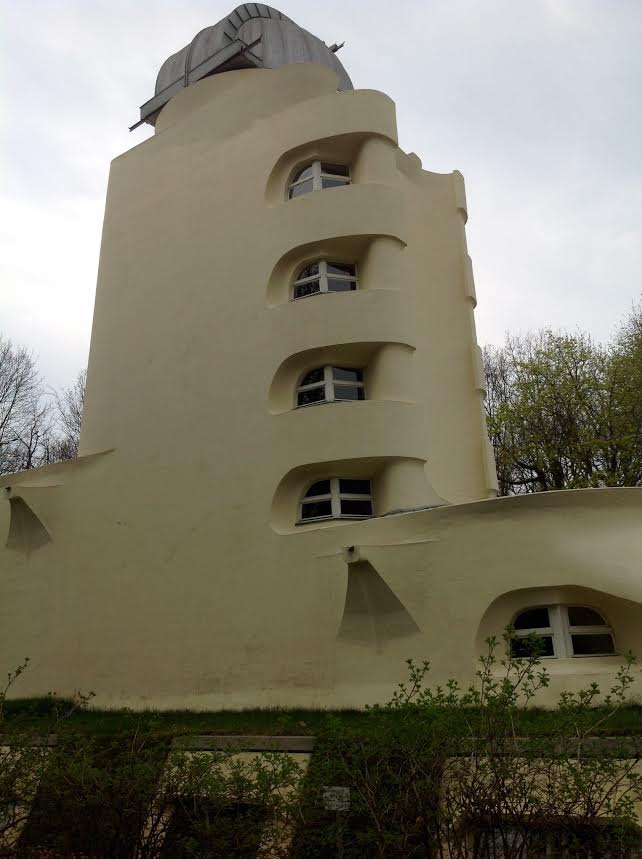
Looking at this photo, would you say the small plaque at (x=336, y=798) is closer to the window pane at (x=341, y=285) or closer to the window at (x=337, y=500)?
the window at (x=337, y=500)

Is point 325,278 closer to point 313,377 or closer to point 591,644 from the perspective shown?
point 313,377

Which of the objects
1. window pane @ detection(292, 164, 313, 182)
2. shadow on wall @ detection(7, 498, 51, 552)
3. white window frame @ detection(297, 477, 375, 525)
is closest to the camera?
white window frame @ detection(297, 477, 375, 525)

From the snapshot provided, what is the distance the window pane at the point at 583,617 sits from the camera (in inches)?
511

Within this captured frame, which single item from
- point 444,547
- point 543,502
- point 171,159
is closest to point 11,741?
point 444,547

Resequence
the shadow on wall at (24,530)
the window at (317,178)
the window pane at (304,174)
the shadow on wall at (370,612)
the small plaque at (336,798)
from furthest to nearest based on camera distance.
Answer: the window pane at (304,174) → the window at (317,178) → the shadow on wall at (24,530) → the shadow on wall at (370,612) → the small plaque at (336,798)

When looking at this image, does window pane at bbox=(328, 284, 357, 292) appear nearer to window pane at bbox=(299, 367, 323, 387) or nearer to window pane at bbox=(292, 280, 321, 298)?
window pane at bbox=(292, 280, 321, 298)

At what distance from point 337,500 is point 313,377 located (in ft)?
9.56

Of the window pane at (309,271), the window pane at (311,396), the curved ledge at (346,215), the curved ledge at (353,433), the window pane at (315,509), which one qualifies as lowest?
the window pane at (315,509)

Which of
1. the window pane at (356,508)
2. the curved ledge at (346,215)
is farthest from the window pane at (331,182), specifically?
the window pane at (356,508)

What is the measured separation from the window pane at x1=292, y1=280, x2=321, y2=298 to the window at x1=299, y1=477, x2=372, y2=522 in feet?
14.9

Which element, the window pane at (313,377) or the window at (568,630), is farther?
the window pane at (313,377)

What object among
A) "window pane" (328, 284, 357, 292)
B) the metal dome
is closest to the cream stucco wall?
"window pane" (328, 284, 357, 292)

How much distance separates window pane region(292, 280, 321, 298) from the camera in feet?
56.7

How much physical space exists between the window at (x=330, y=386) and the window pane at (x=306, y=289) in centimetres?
199
